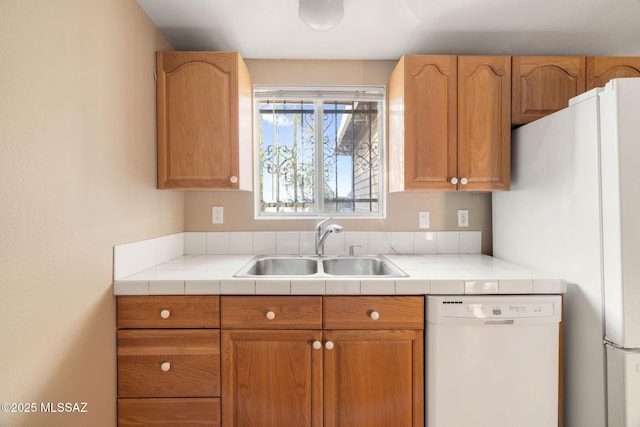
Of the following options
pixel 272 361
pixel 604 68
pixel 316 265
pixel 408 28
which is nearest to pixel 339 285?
pixel 272 361

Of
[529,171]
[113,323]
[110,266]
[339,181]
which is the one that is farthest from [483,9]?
[113,323]

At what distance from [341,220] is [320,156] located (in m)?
0.49

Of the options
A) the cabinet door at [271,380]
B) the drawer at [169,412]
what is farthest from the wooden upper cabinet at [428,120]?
the drawer at [169,412]

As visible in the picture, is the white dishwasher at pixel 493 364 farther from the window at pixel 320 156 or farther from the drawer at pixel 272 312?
the window at pixel 320 156

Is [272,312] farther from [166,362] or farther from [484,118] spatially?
[484,118]

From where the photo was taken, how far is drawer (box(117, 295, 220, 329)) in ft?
4.70

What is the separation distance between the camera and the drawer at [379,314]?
1.45 m

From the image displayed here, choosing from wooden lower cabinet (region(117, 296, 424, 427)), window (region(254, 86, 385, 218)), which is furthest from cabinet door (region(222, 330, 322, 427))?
window (region(254, 86, 385, 218))

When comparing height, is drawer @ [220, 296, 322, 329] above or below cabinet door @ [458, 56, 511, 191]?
below

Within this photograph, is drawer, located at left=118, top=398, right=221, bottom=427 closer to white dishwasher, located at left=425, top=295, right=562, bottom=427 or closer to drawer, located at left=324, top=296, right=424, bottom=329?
drawer, located at left=324, top=296, right=424, bottom=329

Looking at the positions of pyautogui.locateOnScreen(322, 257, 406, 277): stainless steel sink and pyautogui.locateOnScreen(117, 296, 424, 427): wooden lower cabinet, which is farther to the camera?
pyautogui.locateOnScreen(322, 257, 406, 277): stainless steel sink

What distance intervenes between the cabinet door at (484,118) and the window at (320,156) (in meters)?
0.58

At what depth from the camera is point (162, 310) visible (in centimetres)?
143

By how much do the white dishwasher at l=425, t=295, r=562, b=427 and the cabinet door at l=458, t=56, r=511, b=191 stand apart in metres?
0.77
